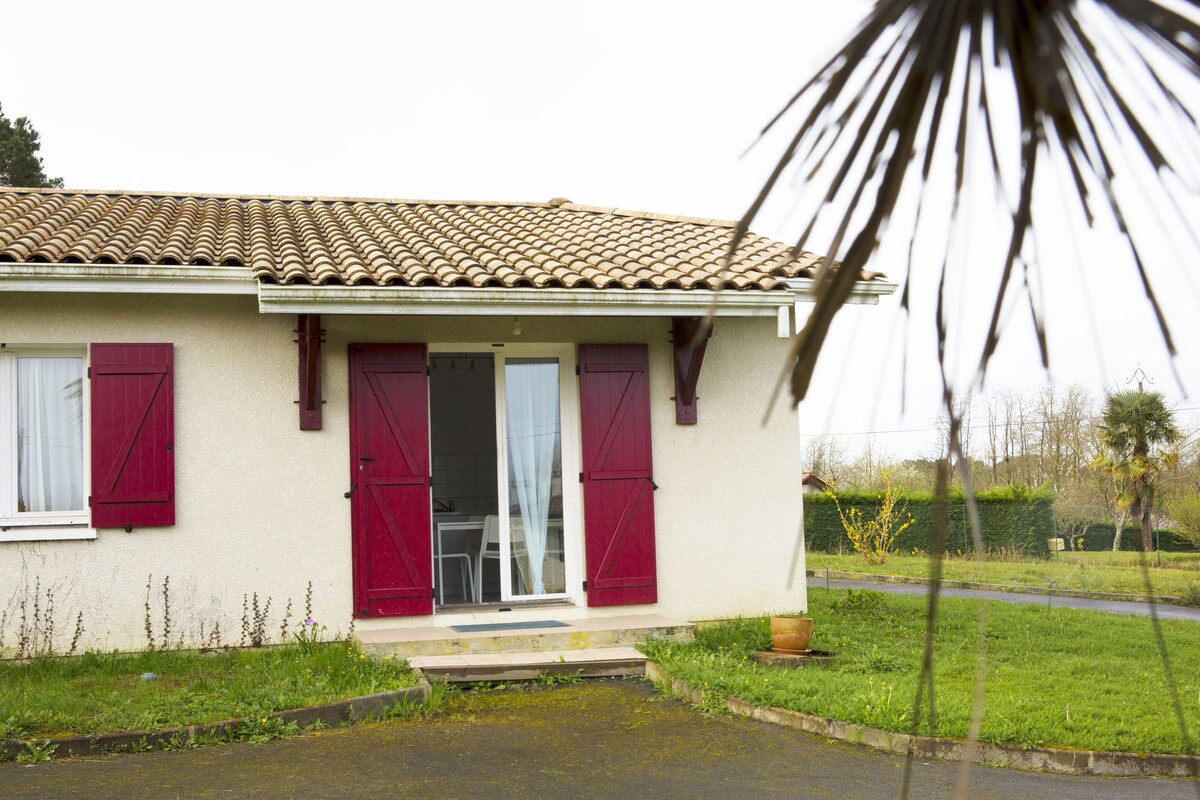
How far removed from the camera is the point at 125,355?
28.5 feet

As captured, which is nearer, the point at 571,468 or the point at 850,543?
the point at 571,468

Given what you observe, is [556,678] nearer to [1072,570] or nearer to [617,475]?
[617,475]

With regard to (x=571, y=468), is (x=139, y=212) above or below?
above

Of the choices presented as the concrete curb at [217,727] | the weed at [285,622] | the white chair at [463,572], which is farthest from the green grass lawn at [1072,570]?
the concrete curb at [217,727]

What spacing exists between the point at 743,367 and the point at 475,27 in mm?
8689

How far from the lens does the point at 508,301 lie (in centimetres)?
886

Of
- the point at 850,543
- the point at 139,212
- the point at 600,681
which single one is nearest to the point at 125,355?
the point at 139,212

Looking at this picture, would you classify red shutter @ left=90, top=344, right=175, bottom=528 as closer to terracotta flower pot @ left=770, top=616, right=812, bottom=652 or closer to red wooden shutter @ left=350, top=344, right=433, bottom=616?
red wooden shutter @ left=350, top=344, right=433, bottom=616

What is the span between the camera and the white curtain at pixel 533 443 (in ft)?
32.8

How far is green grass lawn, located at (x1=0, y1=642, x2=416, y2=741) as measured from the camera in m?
6.31

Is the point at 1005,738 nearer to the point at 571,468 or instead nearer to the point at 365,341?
the point at 571,468

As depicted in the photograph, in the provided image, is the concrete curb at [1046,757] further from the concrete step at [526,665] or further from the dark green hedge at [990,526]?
the dark green hedge at [990,526]

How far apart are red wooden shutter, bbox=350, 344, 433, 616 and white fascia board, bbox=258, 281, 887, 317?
2.39 ft

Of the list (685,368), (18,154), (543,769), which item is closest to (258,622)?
(543,769)
